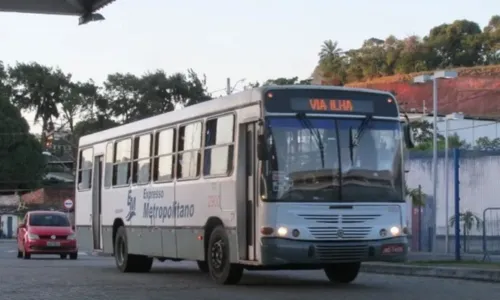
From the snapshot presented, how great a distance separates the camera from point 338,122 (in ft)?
51.8

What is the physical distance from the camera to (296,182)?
1535cm

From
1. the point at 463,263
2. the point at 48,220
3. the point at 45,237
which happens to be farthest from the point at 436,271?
the point at 48,220

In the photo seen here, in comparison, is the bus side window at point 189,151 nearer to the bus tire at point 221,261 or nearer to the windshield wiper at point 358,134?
the bus tire at point 221,261

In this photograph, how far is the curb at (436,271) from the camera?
63.0 feet

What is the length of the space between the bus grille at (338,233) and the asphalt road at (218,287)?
86 cm

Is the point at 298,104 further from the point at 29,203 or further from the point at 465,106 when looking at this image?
the point at 465,106

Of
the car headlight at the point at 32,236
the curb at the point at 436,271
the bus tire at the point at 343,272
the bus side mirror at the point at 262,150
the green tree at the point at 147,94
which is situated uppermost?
the green tree at the point at 147,94

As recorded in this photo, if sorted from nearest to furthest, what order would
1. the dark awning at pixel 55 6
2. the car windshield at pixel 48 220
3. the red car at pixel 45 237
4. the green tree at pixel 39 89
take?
the dark awning at pixel 55 6 → the red car at pixel 45 237 → the car windshield at pixel 48 220 → the green tree at pixel 39 89

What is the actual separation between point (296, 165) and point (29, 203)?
2440 inches

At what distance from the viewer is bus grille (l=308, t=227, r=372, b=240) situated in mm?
15297

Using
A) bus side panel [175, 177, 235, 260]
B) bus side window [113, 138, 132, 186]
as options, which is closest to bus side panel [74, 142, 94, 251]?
bus side window [113, 138, 132, 186]

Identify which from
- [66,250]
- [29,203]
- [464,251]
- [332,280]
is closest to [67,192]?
[29,203]

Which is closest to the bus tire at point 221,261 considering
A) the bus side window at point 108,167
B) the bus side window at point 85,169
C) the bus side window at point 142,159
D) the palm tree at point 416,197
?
the bus side window at point 142,159

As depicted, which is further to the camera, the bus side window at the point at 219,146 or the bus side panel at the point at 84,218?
the bus side panel at the point at 84,218
